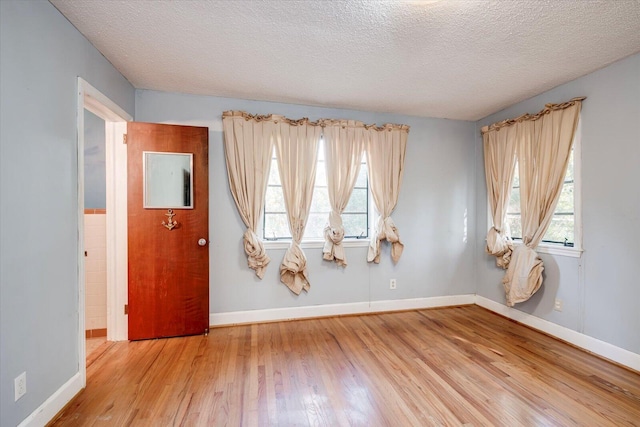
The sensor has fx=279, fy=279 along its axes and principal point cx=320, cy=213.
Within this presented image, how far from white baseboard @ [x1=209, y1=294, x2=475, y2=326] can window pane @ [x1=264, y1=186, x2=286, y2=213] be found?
118 centimetres

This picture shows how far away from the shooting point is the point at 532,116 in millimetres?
3008

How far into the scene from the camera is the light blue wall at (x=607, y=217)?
228 cm

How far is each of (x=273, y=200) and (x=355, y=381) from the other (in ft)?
6.69

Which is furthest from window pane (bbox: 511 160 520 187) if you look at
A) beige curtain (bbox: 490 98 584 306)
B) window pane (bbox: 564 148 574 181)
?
window pane (bbox: 564 148 574 181)

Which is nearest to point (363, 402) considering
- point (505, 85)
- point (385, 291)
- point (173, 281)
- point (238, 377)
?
point (238, 377)

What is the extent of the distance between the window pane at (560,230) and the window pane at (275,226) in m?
2.85

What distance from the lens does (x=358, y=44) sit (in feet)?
6.97

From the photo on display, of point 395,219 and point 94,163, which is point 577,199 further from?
point 94,163

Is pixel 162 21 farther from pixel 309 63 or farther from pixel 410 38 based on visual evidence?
pixel 410 38

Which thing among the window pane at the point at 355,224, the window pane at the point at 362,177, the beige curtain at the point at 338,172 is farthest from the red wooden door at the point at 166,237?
the window pane at the point at 362,177

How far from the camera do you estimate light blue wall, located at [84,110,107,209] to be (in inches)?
115

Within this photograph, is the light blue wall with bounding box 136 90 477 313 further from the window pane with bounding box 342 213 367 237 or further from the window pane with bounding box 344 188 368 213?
the window pane with bounding box 344 188 368 213

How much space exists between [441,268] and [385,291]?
87 centimetres

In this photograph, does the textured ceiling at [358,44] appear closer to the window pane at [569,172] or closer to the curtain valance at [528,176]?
the curtain valance at [528,176]
